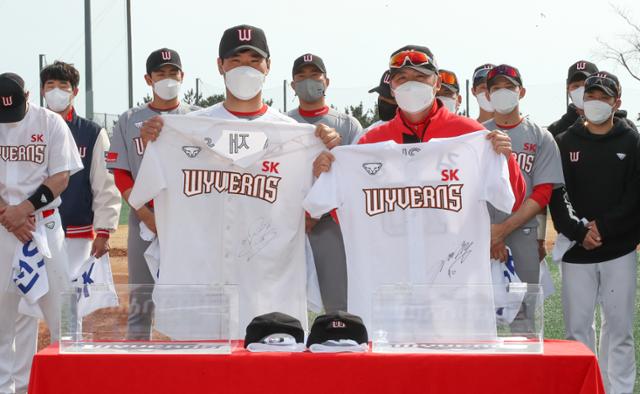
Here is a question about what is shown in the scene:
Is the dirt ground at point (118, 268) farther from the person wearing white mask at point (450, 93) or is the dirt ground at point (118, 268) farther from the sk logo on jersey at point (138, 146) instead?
the person wearing white mask at point (450, 93)

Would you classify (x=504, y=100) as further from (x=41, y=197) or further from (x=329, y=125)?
(x=41, y=197)

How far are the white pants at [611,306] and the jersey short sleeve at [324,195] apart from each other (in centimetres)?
228

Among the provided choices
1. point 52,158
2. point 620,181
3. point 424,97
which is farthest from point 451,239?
point 52,158

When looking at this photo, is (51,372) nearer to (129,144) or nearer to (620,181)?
(129,144)

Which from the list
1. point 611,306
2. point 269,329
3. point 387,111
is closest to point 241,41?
point 387,111

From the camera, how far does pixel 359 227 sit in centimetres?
507

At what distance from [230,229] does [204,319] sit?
1406 millimetres

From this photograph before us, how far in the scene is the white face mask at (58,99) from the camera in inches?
283

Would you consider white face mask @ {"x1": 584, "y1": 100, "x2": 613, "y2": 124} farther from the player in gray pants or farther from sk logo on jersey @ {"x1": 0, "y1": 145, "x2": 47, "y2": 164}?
sk logo on jersey @ {"x1": 0, "y1": 145, "x2": 47, "y2": 164}

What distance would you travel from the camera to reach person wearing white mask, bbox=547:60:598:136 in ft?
24.5

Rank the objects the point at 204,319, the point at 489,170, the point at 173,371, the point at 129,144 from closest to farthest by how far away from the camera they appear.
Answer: the point at 173,371, the point at 204,319, the point at 489,170, the point at 129,144

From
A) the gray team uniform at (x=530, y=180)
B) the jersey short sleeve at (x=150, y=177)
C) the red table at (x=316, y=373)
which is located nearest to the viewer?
the red table at (x=316, y=373)

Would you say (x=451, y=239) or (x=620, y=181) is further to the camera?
(x=620, y=181)
